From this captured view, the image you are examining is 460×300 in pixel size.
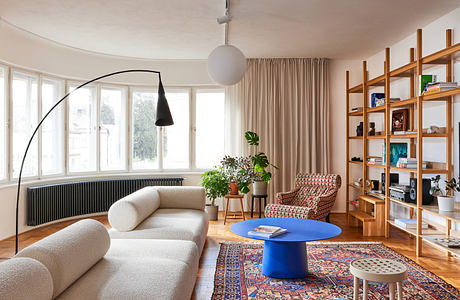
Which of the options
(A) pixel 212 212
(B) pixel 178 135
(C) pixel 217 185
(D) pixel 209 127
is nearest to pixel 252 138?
(C) pixel 217 185

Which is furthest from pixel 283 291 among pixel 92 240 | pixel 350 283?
pixel 92 240

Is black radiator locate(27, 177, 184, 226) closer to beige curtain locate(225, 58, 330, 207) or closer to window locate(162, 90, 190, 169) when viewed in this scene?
window locate(162, 90, 190, 169)

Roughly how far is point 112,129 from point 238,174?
7.94 ft

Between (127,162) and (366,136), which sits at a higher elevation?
(366,136)

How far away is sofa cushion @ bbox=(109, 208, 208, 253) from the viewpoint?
3.08m

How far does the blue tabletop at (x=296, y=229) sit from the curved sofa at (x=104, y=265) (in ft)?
1.58

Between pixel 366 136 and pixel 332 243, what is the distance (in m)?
1.71

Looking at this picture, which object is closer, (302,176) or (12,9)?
(12,9)

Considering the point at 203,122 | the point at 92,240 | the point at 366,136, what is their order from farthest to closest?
the point at 203,122 < the point at 366,136 < the point at 92,240

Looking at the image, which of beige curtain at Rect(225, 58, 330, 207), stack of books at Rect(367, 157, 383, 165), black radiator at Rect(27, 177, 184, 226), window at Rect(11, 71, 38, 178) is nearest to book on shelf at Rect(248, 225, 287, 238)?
stack of books at Rect(367, 157, 383, 165)

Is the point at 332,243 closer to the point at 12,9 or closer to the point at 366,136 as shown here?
the point at 366,136

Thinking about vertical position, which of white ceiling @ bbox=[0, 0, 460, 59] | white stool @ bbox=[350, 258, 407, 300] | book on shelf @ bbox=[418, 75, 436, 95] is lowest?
white stool @ bbox=[350, 258, 407, 300]

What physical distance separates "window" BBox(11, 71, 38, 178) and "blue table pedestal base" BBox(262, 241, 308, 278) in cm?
368

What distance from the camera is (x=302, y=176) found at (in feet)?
17.6
